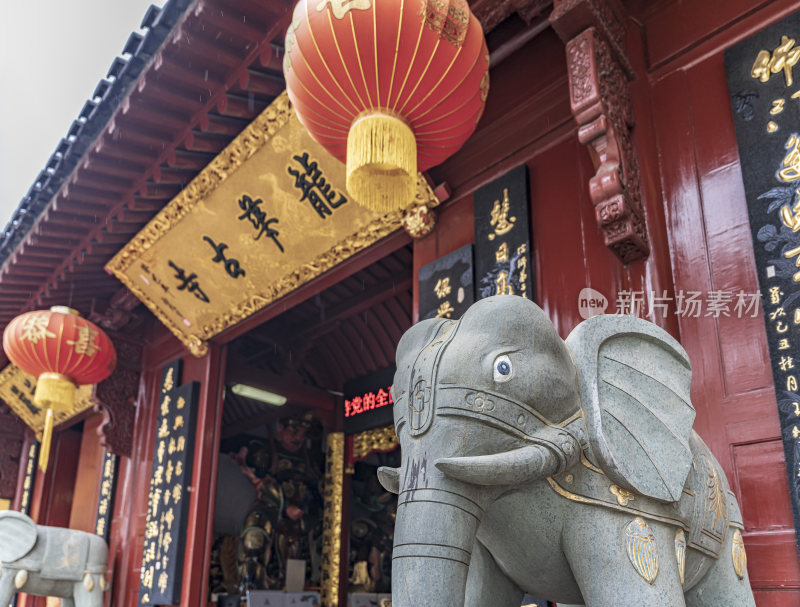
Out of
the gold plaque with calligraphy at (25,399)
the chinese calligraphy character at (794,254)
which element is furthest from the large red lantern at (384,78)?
the gold plaque with calligraphy at (25,399)

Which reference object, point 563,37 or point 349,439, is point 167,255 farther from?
point 563,37

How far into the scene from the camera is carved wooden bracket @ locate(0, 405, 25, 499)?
30.8 ft

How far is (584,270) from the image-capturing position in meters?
3.08

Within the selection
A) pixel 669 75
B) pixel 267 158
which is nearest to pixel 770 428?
pixel 669 75

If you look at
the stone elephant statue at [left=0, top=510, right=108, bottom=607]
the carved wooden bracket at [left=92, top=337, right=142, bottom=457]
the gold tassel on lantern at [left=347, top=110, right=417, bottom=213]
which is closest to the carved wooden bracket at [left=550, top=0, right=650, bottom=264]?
the gold tassel on lantern at [left=347, top=110, right=417, bottom=213]

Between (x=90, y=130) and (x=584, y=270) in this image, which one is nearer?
(x=584, y=270)

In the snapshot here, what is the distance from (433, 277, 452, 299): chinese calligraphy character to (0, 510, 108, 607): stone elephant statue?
11.9ft

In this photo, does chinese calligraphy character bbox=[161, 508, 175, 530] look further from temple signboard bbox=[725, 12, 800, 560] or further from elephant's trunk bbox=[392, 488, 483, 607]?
elephant's trunk bbox=[392, 488, 483, 607]

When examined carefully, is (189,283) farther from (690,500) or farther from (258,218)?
(690,500)

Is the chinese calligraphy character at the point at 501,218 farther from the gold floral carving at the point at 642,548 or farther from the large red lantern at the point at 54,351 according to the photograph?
the large red lantern at the point at 54,351

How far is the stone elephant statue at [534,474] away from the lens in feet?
4.15

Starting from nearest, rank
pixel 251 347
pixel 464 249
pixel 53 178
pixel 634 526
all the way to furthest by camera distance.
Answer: pixel 634 526 → pixel 464 249 → pixel 53 178 → pixel 251 347

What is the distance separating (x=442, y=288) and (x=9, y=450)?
8238mm

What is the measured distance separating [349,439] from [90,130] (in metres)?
4.05
